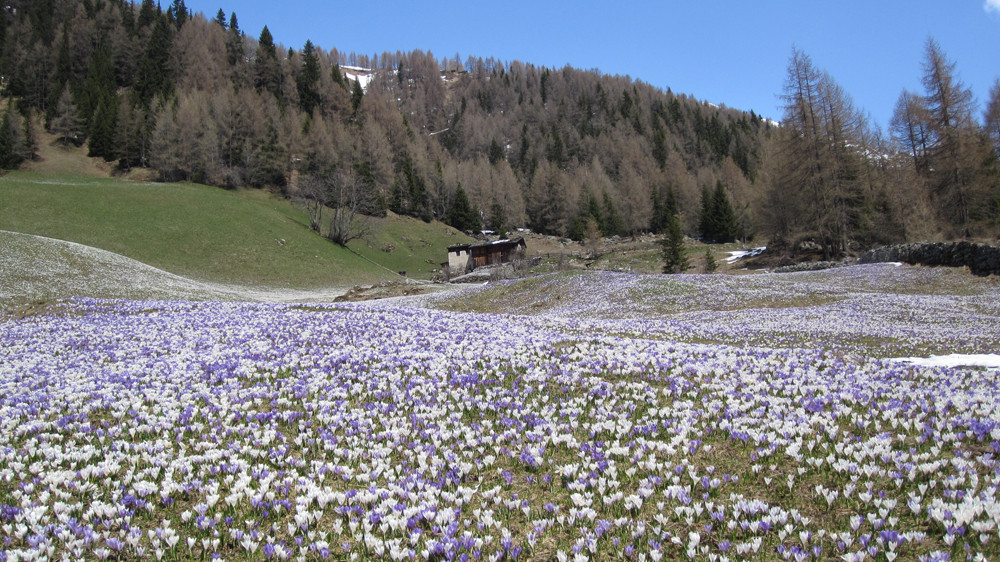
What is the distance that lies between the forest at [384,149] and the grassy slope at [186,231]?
14656 millimetres

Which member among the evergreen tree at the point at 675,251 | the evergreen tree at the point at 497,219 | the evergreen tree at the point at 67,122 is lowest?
the evergreen tree at the point at 675,251

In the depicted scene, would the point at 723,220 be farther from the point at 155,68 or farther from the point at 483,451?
the point at 155,68

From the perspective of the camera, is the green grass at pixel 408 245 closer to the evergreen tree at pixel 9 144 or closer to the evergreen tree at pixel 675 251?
the evergreen tree at pixel 675 251

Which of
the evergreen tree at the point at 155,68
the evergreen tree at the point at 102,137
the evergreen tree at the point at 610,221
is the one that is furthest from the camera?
the evergreen tree at the point at 610,221

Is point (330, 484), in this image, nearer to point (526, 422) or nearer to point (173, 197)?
point (526, 422)

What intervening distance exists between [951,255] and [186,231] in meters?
83.7

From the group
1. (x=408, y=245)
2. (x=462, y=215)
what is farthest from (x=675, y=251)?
(x=462, y=215)

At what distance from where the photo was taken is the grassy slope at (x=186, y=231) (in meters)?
62.1

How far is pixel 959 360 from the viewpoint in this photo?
1355cm

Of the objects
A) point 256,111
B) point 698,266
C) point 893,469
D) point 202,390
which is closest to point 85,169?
point 256,111

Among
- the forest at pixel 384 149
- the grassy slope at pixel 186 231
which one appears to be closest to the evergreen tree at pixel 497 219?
the forest at pixel 384 149

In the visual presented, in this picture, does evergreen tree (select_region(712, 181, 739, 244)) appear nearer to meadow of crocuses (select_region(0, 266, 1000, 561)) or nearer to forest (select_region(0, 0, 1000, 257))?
forest (select_region(0, 0, 1000, 257))

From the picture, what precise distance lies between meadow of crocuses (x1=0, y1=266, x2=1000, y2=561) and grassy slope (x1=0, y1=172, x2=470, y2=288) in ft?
184

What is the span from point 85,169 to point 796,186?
132 metres
